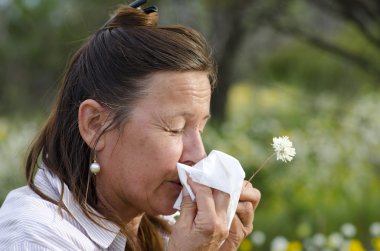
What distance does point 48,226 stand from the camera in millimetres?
2047

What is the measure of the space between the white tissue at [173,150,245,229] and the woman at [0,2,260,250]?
0.02 metres

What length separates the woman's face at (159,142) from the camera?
2.14 metres

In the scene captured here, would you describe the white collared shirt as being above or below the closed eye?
below

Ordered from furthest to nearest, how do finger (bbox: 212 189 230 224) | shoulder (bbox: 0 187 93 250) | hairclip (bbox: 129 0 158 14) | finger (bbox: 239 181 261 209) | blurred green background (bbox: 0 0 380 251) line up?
blurred green background (bbox: 0 0 380 251) → hairclip (bbox: 129 0 158 14) → finger (bbox: 239 181 261 209) → finger (bbox: 212 189 230 224) → shoulder (bbox: 0 187 93 250)

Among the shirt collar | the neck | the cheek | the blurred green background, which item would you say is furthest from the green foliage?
the cheek

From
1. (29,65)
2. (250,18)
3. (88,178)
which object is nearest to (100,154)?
(88,178)

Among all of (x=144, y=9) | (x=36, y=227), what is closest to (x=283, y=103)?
(x=144, y=9)

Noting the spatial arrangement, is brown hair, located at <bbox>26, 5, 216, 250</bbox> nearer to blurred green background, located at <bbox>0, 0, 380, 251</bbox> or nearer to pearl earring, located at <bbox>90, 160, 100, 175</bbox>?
pearl earring, located at <bbox>90, 160, 100, 175</bbox>

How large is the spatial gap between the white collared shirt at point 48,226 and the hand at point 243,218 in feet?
1.03

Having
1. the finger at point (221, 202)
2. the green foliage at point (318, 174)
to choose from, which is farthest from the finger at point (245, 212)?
the green foliage at point (318, 174)

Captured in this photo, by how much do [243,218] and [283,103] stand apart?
42.4ft

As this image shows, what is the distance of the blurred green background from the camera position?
4.84 metres

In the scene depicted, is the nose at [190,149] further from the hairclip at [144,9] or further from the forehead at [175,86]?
the hairclip at [144,9]

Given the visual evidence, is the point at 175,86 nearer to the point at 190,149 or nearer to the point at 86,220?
the point at 190,149
